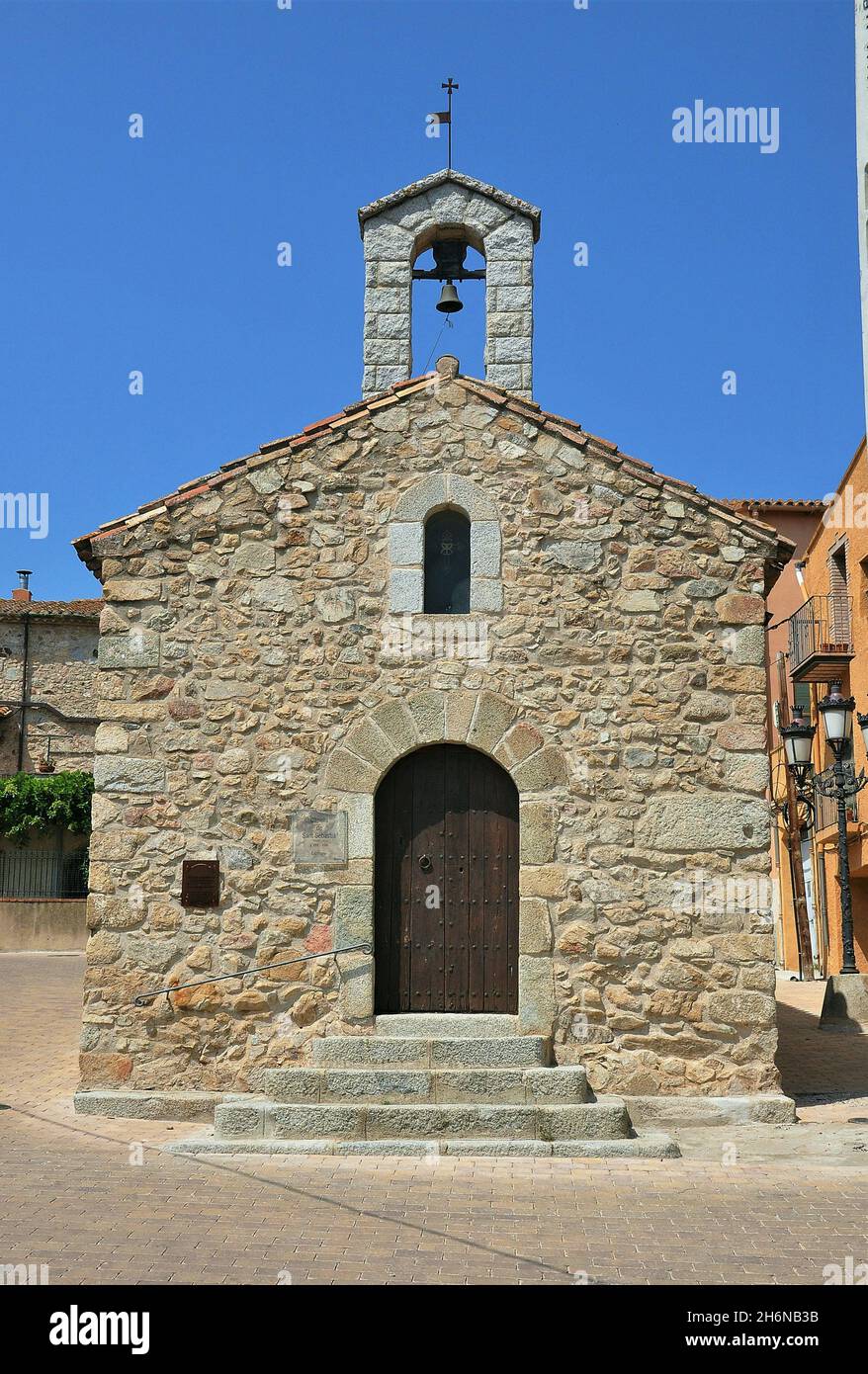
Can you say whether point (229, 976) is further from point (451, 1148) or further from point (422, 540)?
point (422, 540)

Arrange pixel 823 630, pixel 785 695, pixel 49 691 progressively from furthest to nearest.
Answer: pixel 49 691 → pixel 785 695 → pixel 823 630

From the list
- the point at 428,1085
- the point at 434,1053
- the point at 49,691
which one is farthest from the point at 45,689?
the point at 428,1085

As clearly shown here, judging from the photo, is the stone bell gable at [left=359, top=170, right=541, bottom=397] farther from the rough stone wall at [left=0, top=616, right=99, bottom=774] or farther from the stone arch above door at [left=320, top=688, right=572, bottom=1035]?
the rough stone wall at [left=0, top=616, right=99, bottom=774]

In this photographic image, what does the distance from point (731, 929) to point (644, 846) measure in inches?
33.0

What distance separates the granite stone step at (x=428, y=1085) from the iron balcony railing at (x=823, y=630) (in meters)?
13.0

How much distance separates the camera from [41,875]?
28594 mm

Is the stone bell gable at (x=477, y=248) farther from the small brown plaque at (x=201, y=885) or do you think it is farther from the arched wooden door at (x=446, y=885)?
the small brown plaque at (x=201, y=885)

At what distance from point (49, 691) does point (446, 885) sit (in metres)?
23.8

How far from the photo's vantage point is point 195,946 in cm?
887

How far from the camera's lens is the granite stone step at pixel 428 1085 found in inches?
320

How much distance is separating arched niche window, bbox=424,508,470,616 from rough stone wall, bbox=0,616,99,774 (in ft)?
74.6

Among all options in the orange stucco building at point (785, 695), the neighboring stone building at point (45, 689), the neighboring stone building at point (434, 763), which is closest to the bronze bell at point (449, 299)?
the neighboring stone building at point (434, 763)
